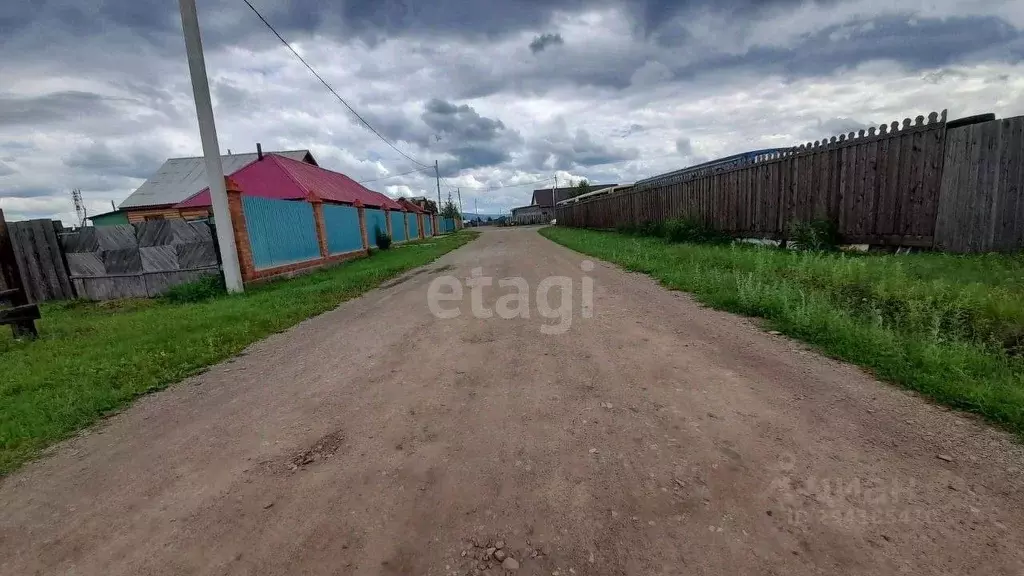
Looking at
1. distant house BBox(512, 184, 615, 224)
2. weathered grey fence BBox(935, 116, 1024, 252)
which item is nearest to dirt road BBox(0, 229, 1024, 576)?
weathered grey fence BBox(935, 116, 1024, 252)

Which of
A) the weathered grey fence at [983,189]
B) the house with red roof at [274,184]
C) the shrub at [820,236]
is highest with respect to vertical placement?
the house with red roof at [274,184]

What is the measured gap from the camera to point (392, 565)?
179cm

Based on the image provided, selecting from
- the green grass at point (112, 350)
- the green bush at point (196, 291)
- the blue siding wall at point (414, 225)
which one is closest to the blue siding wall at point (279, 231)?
the green bush at point (196, 291)

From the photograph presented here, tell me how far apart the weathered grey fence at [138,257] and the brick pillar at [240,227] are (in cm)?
49

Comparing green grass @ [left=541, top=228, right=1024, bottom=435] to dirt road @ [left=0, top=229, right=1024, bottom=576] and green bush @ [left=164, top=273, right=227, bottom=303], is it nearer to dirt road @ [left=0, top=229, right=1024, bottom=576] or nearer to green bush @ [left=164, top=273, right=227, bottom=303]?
dirt road @ [left=0, top=229, right=1024, bottom=576]

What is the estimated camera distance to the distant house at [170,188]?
21562 mm

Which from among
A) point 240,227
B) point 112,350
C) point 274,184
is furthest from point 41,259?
point 274,184

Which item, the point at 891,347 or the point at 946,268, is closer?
the point at 891,347

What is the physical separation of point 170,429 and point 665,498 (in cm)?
339

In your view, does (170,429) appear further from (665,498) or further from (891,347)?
(891,347)

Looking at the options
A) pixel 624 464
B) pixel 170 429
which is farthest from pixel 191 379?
pixel 624 464

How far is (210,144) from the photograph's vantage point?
8812 millimetres

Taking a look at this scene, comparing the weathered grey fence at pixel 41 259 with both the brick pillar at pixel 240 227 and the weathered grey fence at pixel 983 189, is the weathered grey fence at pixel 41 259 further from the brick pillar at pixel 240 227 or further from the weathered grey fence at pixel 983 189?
the weathered grey fence at pixel 983 189

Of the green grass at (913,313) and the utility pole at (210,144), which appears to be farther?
the utility pole at (210,144)
